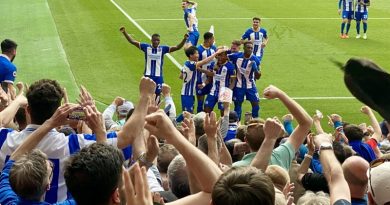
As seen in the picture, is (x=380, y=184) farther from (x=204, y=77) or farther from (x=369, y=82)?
(x=204, y=77)

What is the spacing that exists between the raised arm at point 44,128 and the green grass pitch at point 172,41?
7.38 m

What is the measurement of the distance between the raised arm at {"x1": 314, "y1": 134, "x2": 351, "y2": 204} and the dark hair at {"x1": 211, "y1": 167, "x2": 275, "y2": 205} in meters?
0.95

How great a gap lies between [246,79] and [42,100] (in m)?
9.82

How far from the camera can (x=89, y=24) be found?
24.1m

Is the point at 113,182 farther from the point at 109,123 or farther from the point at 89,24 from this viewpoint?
the point at 89,24

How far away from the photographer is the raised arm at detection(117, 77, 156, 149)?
471cm

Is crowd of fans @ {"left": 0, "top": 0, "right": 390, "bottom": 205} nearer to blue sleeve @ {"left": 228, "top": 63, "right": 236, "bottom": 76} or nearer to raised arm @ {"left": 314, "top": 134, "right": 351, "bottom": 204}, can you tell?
raised arm @ {"left": 314, "top": 134, "right": 351, "bottom": 204}

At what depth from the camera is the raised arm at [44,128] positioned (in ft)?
14.3

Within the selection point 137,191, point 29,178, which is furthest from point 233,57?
point 137,191

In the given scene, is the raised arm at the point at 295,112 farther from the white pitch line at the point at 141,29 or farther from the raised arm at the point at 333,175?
the white pitch line at the point at 141,29

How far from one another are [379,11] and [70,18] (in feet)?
41.6

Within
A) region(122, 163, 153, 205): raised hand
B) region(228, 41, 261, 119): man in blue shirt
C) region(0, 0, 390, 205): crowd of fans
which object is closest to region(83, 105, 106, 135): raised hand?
region(0, 0, 390, 205): crowd of fans

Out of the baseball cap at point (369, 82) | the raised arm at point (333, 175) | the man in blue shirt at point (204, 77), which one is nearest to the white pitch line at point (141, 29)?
the man in blue shirt at point (204, 77)

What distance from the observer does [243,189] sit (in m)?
2.80
